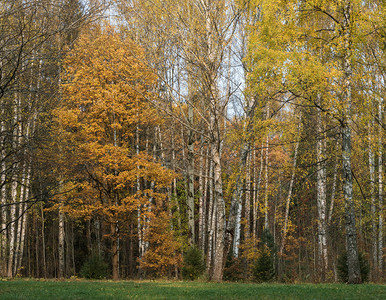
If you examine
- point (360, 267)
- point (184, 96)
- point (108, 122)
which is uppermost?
point (184, 96)

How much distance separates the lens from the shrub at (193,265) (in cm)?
1340

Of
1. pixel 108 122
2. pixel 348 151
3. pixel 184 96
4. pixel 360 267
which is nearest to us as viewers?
pixel 348 151

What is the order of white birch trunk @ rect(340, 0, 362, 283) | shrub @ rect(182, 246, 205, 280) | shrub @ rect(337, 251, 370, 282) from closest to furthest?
white birch trunk @ rect(340, 0, 362, 283), shrub @ rect(337, 251, 370, 282), shrub @ rect(182, 246, 205, 280)

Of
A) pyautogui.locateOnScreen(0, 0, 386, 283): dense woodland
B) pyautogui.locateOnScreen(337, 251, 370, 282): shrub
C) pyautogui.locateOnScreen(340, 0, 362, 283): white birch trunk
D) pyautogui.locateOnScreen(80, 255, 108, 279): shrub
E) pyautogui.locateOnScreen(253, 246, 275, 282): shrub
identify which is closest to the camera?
pyautogui.locateOnScreen(0, 0, 386, 283): dense woodland

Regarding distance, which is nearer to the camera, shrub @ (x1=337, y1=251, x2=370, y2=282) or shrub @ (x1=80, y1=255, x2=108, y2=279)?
shrub @ (x1=337, y1=251, x2=370, y2=282)

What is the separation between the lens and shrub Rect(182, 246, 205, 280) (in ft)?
44.0

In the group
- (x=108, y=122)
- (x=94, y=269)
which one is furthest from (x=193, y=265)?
(x=108, y=122)

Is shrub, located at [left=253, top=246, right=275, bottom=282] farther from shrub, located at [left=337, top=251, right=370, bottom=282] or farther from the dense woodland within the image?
shrub, located at [left=337, top=251, right=370, bottom=282]

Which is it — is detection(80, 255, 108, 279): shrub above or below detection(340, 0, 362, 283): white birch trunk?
below

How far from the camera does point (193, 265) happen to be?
1347 centimetres

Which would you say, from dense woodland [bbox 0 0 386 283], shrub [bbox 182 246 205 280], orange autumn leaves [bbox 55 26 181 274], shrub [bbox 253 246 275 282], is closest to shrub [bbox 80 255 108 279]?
dense woodland [bbox 0 0 386 283]

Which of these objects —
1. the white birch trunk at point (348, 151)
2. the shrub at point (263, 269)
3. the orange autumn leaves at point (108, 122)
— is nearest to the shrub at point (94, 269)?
the orange autumn leaves at point (108, 122)

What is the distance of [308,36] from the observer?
39.1 ft

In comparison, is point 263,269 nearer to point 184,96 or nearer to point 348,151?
point 348,151
